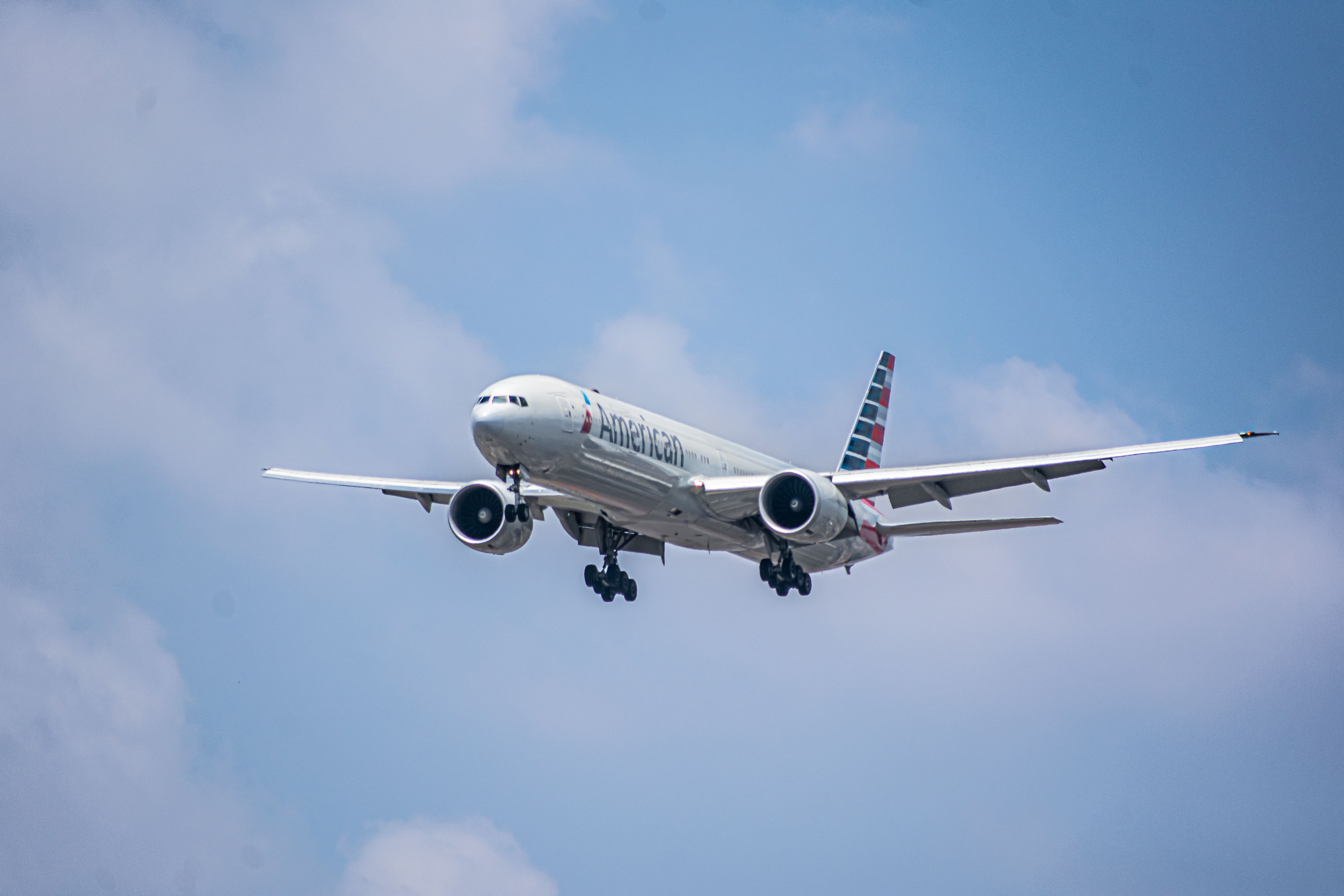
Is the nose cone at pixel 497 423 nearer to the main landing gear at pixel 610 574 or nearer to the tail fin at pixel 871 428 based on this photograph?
the main landing gear at pixel 610 574

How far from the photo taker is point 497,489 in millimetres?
40125

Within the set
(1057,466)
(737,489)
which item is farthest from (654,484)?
(1057,466)

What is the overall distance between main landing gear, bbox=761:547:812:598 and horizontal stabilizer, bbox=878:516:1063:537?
310cm

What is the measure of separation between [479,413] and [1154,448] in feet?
55.1

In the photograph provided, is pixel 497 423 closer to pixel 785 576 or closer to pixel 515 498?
pixel 515 498

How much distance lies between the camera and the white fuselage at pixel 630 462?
33.9m

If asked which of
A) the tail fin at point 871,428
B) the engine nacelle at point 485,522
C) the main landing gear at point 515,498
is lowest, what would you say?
the main landing gear at point 515,498

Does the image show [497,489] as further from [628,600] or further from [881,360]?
[881,360]

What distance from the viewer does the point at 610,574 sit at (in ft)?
141

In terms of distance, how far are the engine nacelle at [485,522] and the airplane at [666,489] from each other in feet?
0.13

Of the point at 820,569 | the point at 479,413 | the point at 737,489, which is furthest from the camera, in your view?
the point at 820,569

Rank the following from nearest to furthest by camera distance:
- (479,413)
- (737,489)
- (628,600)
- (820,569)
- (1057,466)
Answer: (479,413), (1057,466), (737,489), (628,600), (820,569)

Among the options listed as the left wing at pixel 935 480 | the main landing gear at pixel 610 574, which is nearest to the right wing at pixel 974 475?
the left wing at pixel 935 480

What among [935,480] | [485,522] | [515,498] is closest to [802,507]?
[935,480]
